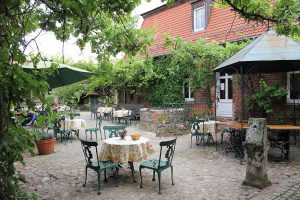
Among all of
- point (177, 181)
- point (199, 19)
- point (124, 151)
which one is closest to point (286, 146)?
point (177, 181)

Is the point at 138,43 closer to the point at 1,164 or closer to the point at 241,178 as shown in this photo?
the point at 241,178

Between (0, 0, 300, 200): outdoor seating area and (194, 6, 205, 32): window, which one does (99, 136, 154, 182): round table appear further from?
(194, 6, 205, 32): window

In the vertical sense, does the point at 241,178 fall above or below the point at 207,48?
below

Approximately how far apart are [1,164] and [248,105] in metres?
10.5

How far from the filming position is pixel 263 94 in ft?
34.1

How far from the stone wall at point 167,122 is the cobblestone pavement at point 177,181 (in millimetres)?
3539

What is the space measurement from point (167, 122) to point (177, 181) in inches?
231

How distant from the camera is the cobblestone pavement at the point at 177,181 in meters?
4.68

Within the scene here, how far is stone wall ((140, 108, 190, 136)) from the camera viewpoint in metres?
11.2

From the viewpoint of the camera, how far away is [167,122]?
444 inches

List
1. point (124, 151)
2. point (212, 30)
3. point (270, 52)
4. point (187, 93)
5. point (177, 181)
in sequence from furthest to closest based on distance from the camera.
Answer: point (187, 93)
point (212, 30)
point (270, 52)
point (177, 181)
point (124, 151)

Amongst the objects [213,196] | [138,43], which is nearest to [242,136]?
[213,196]

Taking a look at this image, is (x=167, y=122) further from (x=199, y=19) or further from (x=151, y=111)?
(x=199, y=19)

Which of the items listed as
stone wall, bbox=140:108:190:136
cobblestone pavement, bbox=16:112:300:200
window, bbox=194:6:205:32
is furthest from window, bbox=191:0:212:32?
cobblestone pavement, bbox=16:112:300:200
